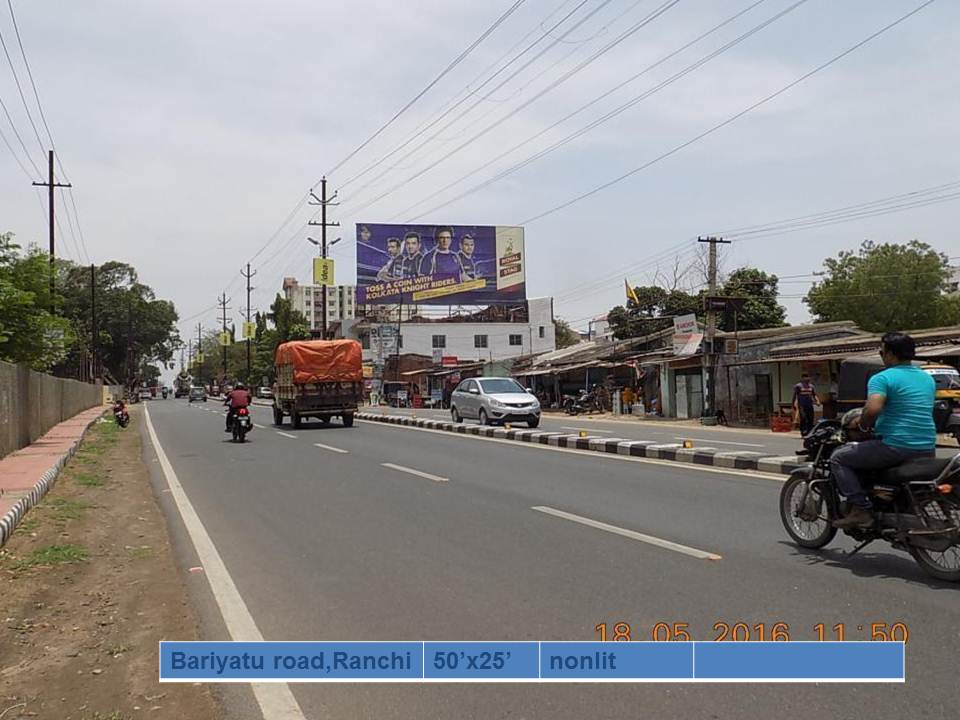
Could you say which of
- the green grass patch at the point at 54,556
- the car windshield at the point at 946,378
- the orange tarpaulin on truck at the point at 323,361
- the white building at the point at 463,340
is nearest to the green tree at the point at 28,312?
the orange tarpaulin on truck at the point at 323,361

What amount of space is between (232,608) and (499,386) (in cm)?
2202

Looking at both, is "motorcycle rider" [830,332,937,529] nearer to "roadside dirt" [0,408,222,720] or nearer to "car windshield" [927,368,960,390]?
"roadside dirt" [0,408,222,720]

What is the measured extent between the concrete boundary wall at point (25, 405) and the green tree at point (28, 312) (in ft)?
1.89

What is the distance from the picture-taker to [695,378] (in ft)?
107

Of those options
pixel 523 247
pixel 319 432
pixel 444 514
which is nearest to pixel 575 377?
pixel 523 247

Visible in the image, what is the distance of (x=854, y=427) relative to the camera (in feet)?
21.1

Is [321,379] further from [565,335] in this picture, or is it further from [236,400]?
[565,335]

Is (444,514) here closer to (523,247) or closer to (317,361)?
(317,361)

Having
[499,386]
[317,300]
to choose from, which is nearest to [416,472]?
[499,386]

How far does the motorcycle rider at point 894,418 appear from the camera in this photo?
5.94 meters

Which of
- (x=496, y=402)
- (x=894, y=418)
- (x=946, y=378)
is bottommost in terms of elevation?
(x=496, y=402)

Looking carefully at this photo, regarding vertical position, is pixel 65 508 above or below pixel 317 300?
below

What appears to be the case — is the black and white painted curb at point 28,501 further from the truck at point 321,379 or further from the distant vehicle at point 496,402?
the distant vehicle at point 496,402
